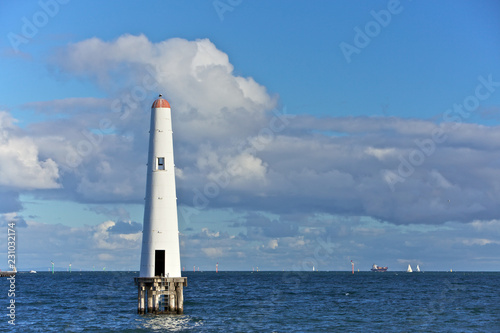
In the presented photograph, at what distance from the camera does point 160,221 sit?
5047cm

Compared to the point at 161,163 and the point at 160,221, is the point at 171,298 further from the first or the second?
the point at 161,163

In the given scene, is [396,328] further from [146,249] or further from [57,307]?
[57,307]

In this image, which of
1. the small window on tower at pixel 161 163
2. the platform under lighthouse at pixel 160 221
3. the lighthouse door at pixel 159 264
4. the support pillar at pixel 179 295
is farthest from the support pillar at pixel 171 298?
the small window on tower at pixel 161 163

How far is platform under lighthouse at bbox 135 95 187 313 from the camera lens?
50.5 meters

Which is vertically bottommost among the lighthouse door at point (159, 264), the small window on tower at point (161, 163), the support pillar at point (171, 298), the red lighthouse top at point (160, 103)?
the support pillar at point (171, 298)

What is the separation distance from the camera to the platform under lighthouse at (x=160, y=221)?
50531 millimetres

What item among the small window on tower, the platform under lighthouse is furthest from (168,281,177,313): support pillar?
the small window on tower

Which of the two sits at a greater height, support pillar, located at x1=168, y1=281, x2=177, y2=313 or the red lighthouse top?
the red lighthouse top

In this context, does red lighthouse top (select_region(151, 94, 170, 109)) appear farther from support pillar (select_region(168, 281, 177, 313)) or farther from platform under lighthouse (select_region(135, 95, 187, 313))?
support pillar (select_region(168, 281, 177, 313))

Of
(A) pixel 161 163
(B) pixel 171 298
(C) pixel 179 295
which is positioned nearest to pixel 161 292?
(B) pixel 171 298

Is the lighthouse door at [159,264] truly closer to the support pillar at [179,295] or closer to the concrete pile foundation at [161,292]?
the concrete pile foundation at [161,292]

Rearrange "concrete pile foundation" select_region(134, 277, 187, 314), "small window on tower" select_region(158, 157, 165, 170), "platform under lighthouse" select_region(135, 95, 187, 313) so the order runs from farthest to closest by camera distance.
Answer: "small window on tower" select_region(158, 157, 165, 170) < "concrete pile foundation" select_region(134, 277, 187, 314) < "platform under lighthouse" select_region(135, 95, 187, 313)

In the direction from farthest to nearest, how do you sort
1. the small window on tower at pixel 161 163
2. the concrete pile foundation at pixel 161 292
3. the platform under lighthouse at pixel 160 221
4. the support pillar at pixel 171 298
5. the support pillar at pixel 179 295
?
the support pillar at pixel 179 295 < the small window on tower at pixel 161 163 < the support pillar at pixel 171 298 < the concrete pile foundation at pixel 161 292 < the platform under lighthouse at pixel 160 221

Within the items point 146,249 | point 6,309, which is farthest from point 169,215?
point 6,309
